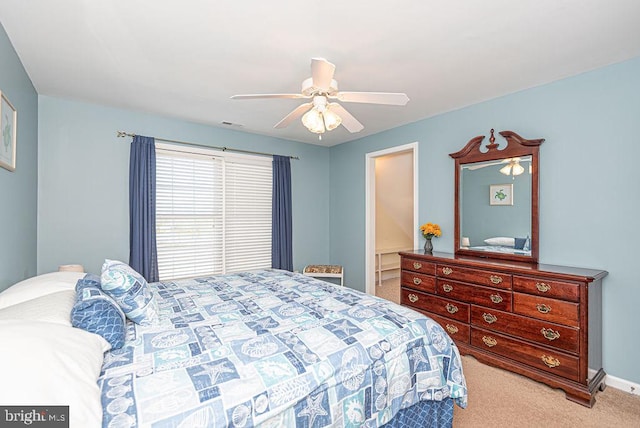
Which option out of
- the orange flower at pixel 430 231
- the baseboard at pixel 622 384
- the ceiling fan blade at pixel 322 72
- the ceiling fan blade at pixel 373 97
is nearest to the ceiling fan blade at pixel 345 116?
the ceiling fan blade at pixel 373 97

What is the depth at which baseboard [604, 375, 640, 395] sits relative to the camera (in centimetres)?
224

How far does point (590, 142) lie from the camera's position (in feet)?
8.04

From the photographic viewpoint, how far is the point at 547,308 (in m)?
2.31

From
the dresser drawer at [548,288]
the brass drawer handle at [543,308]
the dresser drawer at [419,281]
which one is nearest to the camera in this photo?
the dresser drawer at [548,288]

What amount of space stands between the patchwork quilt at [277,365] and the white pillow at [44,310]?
29cm

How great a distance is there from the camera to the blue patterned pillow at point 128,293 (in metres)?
1.65

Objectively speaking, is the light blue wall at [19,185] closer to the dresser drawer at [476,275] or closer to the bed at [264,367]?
the bed at [264,367]

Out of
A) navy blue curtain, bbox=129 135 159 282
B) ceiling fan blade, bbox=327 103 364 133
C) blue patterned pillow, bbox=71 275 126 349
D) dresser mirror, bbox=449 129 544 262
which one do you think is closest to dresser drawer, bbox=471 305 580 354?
dresser mirror, bbox=449 129 544 262

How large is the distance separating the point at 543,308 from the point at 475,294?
20.6 inches

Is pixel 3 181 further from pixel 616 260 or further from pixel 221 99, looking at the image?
pixel 616 260

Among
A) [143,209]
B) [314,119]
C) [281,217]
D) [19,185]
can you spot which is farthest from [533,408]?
[19,185]

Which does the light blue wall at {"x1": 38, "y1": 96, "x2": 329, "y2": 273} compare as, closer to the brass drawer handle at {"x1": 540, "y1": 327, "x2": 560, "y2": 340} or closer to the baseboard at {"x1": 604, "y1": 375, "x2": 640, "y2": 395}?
the brass drawer handle at {"x1": 540, "y1": 327, "x2": 560, "y2": 340}

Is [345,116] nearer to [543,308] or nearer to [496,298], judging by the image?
[496,298]

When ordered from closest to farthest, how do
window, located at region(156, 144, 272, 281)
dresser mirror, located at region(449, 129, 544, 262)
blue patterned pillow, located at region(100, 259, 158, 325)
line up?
blue patterned pillow, located at region(100, 259, 158, 325) < dresser mirror, located at region(449, 129, 544, 262) < window, located at region(156, 144, 272, 281)
